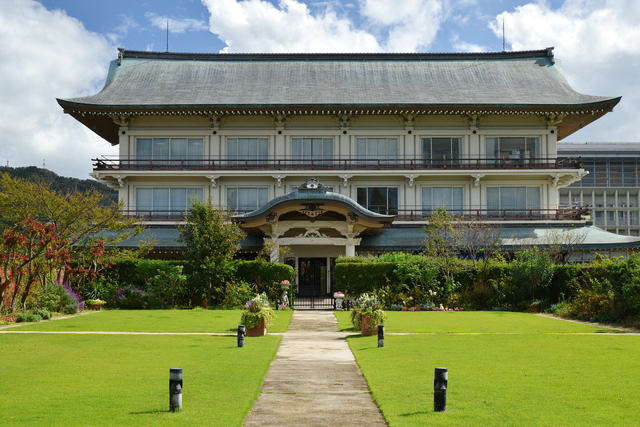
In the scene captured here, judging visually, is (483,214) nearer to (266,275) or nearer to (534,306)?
(534,306)

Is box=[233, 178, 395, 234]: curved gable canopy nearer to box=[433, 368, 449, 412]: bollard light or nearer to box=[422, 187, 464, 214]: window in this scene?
box=[422, 187, 464, 214]: window

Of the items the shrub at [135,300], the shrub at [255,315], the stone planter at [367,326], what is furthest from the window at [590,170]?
the shrub at [255,315]

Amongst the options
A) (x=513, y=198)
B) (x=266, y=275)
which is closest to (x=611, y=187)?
(x=513, y=198)

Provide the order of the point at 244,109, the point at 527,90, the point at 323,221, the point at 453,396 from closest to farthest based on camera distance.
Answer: the point at 453,396 < the point at 323,221 < the point at 244,109 < the point at 527,90

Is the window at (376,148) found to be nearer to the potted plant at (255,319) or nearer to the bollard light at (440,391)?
the potted plant at (255,319)

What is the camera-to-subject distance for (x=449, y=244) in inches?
1264

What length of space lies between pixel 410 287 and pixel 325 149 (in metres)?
16.0

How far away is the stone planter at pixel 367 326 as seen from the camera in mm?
18172

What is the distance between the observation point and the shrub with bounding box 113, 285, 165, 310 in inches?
1134

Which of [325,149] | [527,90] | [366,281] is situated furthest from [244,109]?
[527,90]

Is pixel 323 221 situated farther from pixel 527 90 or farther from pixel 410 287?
pixel 527 90

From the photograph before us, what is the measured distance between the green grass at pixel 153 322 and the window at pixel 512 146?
22.8 metres

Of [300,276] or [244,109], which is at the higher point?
[244,109]

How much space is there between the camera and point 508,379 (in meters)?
10.8
